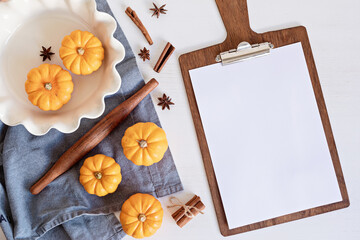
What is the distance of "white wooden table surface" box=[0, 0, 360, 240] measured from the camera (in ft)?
3.31

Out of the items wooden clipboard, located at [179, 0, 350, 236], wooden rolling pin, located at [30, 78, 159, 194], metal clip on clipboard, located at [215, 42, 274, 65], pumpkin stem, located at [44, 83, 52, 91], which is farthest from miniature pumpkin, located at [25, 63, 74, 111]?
metal clip on clipboard, located at [215, 42, 274, 65]

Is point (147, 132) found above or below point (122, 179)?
above

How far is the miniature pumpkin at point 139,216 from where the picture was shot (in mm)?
925

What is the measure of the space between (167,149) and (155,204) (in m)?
0.17

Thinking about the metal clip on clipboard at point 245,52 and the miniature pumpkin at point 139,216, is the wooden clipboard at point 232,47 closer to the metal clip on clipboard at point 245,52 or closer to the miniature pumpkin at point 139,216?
the metal clip on clipboard at point 245,52

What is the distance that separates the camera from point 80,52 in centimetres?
90

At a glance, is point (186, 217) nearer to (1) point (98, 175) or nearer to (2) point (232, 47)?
(1) point (98, 175)

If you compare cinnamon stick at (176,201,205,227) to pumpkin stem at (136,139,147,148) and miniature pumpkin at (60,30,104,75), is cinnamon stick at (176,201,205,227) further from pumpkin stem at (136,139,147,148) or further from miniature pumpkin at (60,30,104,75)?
miniature pumpkin at (60,30,104,75)

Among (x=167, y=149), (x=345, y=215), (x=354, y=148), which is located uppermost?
(x=167, y=149)

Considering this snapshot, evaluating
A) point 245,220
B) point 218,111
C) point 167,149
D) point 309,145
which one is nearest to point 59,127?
point 167,149

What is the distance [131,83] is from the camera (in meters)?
1.00

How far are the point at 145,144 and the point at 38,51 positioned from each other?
0.42 m

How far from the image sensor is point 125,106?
0.98 meters

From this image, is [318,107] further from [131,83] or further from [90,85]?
[90,85]
